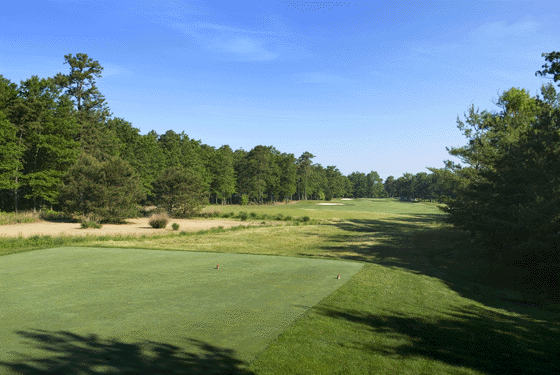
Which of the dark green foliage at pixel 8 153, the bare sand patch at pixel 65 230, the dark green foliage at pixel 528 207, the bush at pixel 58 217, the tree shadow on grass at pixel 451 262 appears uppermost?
the dark green foliage at pixel 8 153

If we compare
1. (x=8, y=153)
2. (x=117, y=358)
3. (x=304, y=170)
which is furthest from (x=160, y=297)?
(x=304, y=170)

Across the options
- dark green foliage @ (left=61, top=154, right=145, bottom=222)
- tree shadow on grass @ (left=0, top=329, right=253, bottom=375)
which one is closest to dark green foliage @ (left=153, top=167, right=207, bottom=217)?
dark green foliage @ (left=61, top=154, right=145, bottom=222)

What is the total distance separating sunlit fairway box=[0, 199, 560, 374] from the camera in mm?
5145

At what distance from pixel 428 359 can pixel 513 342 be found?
254 cm

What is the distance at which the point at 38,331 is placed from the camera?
599 centimetres

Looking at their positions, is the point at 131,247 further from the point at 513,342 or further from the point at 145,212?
the point at 145,212

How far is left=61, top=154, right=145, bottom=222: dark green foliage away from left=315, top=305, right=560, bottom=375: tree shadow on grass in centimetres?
2982

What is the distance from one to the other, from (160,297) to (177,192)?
34884 mm

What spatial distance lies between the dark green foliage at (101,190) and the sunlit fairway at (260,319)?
19.0m

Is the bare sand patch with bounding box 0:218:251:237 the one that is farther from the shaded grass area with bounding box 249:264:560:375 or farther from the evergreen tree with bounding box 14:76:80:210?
the shaded grass area with bounding box 249:264:560:375

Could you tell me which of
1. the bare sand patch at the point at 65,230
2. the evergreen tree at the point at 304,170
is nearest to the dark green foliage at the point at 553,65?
the bare sand patch at the point at 65,230

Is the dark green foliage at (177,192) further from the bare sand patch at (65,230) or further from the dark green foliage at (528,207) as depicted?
the dark green foliage at (528,207)

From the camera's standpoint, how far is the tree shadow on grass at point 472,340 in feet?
18.9

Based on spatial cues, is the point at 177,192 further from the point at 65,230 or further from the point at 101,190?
the point at 65,230
